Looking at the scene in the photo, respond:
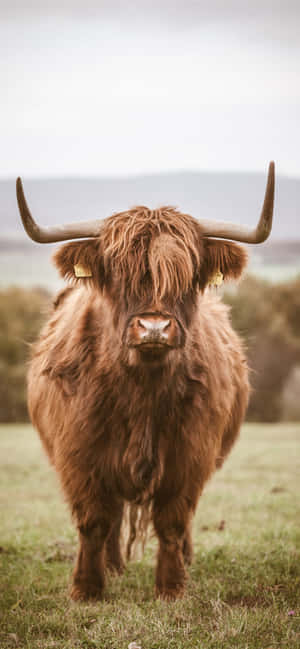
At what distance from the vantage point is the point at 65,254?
12.8 feet

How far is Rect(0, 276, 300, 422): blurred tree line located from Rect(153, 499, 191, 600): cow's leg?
19780 millimetres

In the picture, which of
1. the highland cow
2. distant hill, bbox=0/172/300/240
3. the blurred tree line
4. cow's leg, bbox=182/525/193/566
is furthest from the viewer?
distant hill, bbox=0/172/300/240

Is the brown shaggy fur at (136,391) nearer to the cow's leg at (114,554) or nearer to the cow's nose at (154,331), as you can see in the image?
A: the cow's nose at (154,331)

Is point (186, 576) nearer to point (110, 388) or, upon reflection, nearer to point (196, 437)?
point (196, 437)

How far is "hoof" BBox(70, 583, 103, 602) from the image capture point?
3988 mm

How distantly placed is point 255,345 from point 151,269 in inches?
922

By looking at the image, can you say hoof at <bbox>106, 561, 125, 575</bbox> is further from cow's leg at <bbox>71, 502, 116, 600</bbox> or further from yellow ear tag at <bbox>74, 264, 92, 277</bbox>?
yellow ear tag at <bbox>74, 264, 92, 277</bbox>

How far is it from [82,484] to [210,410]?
2.88ft

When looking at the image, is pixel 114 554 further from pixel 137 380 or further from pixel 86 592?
pixel 137 380

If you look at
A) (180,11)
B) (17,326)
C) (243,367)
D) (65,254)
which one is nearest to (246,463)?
(243,367)

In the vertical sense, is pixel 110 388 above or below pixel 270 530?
above

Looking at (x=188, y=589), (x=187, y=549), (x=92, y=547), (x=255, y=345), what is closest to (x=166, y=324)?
(x=92, y=547)

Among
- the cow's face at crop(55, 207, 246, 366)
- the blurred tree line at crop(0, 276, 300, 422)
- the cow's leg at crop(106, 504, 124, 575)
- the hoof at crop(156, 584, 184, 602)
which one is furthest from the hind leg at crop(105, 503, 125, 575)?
the blurred tree line at crop(0, 276, 300, 422)

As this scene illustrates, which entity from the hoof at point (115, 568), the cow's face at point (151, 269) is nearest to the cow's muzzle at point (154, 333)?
the cow's face at point (151, 269)
